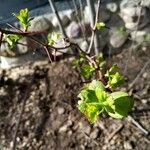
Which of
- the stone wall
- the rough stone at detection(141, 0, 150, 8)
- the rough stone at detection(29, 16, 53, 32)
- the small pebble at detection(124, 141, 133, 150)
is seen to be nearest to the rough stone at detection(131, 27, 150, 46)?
the stone wall

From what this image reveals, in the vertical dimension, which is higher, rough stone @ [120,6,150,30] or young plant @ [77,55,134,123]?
rough stone @ [120,6,150,30]

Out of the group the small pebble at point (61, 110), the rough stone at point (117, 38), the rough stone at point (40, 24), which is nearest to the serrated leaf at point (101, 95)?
the small pebble at point (61, 110)

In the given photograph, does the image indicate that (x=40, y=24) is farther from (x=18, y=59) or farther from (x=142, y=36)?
(x=142, y=36)

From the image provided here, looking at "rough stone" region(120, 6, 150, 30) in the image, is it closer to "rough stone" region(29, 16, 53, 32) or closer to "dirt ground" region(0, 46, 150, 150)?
"dirt ground" region(0, 46, 150, 150)

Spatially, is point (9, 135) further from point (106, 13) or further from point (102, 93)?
point (102, 93)

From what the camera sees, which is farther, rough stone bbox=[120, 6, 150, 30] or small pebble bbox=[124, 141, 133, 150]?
rough stone bbox=[120, 6, 150, 30]

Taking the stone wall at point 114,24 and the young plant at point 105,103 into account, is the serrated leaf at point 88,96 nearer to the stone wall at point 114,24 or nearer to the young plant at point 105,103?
the young plant at point 105,103
